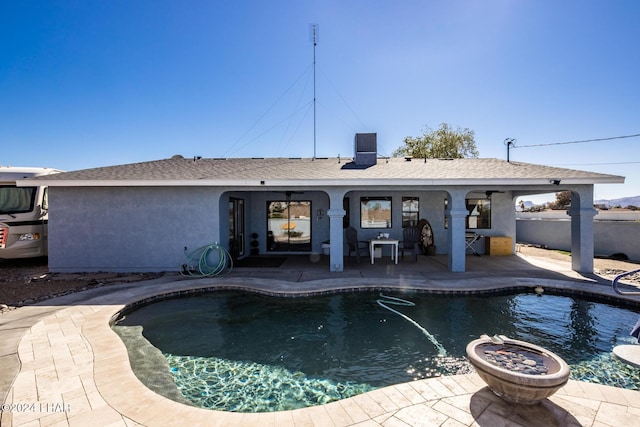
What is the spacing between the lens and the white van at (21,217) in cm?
951

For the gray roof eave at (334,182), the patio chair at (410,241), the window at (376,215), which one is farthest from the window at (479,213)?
the gray roof eave at (334,182)

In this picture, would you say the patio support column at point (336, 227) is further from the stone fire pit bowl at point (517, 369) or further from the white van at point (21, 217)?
the white van at point (21, 217)

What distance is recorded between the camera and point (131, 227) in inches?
351

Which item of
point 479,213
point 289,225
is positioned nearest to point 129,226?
point 289,225

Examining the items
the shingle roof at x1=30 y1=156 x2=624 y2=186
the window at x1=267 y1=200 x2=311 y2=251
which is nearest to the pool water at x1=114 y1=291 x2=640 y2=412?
the shingle roof at x1=30 y1=156 x2=624 y2=186

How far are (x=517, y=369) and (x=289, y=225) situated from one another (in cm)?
998

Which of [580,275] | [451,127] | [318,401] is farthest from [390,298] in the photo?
[451,127]

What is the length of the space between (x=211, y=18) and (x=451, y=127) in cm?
2489

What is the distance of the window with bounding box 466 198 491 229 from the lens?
39.8 ft

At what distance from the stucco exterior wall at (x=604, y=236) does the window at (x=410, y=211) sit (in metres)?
7.08

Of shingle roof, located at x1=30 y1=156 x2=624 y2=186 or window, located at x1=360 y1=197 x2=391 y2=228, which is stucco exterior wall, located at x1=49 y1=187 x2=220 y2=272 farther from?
window, located at x1=360 y1=197 x2=391 y2=228

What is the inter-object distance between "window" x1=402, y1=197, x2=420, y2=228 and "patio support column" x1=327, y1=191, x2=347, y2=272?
4.32m

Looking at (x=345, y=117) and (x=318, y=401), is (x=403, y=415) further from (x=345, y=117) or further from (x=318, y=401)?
(x=345, y=117)

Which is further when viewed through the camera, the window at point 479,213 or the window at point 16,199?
the window at point 479,213
